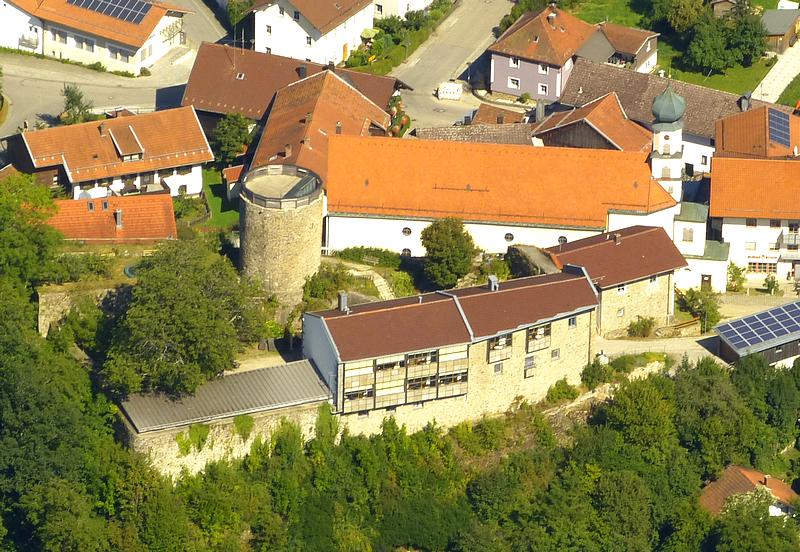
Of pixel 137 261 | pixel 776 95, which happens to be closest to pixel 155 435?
pixel 137 261

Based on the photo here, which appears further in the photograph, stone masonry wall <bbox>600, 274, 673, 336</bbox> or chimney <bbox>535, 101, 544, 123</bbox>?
chimney <bbox>535, 101, 544, 123</bbox>

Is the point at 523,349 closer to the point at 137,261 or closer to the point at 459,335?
the point at 459,335

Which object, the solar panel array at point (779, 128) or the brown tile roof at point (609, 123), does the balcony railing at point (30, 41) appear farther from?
the solar panel array at point (779, 128)

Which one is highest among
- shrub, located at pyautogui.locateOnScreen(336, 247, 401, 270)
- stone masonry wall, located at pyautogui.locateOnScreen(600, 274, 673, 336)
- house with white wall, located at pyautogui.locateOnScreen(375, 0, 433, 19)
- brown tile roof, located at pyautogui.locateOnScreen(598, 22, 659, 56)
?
house with white wall, located at pyautogui.locateOnScreen(375, 0, 433, 19)

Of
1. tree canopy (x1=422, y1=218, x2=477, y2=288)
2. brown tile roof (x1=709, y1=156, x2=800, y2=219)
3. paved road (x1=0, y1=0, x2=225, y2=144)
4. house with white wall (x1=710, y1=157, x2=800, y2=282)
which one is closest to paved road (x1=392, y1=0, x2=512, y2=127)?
paved road (x1=0, y1=0, x2=225, y2=144)

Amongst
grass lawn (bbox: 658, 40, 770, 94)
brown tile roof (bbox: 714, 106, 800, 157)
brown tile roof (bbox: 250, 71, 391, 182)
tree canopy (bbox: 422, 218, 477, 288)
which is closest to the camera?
tree canopy (bbox: 422, 218, 477, 288)

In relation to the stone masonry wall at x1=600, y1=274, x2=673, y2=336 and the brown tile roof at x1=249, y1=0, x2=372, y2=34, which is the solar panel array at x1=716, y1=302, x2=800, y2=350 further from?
the brown tile roof at x1=249, y1=0, x2=372, y2=34

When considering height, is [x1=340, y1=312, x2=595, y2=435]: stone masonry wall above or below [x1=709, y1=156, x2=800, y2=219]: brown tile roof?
below
